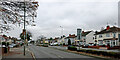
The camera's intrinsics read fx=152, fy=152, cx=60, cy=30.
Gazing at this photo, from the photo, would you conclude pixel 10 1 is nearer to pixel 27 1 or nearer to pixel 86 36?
pixel 27 1

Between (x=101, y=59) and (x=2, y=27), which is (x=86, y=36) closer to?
(x=101, y=59)

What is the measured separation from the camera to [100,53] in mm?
21312

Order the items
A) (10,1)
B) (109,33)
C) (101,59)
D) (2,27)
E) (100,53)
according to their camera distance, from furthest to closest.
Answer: (109,33), (100,53), (101,59), (2,27), (10,1)

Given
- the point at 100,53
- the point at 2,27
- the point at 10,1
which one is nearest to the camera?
the point at 10,1

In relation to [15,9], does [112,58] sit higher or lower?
lower

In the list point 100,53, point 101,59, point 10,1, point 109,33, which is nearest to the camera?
point 10,1

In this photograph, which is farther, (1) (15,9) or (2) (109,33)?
(2) (109,33)

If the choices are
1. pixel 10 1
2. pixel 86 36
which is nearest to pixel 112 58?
pixel 10 1

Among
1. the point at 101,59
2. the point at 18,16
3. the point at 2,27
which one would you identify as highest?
the point at 18,16

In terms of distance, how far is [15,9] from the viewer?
395 inches

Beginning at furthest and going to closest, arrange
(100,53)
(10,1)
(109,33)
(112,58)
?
(109,33) < (100,53) < (112,58) < (10,1)

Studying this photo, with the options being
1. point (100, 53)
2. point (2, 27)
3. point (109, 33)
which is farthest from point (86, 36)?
point (2, 27)

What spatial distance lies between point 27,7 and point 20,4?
0.48 meters

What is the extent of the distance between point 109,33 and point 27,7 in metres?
55.3
